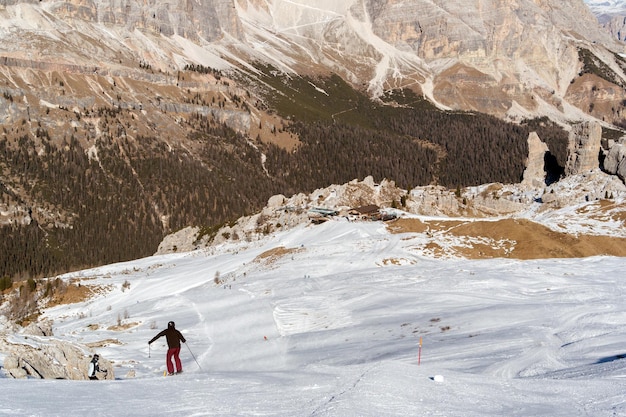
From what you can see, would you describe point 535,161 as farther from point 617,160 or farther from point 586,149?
point 617,160

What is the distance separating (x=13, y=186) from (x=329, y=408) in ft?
642

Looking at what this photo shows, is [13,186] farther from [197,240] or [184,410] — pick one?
[184,410]

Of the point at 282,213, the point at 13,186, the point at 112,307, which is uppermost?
the point at 13,186

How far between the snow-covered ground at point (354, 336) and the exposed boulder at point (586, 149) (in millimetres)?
50578

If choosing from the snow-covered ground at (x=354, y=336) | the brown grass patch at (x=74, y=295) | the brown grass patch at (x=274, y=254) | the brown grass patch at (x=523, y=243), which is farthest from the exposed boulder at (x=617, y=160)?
the brown grass patch at (x=74, y=295)

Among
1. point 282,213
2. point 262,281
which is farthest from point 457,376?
point 282,213

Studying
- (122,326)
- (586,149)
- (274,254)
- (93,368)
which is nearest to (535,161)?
(586,149)

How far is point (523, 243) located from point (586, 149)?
170 feet

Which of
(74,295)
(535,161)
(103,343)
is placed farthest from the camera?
(535,161)

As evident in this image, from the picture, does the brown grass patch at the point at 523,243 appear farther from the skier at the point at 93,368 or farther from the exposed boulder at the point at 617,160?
the skier at the point at 93,368

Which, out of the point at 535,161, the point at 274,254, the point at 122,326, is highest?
the point at 535,161

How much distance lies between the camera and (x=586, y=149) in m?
101

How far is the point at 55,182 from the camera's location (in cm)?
19938

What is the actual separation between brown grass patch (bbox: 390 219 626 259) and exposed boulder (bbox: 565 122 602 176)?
43.8m
